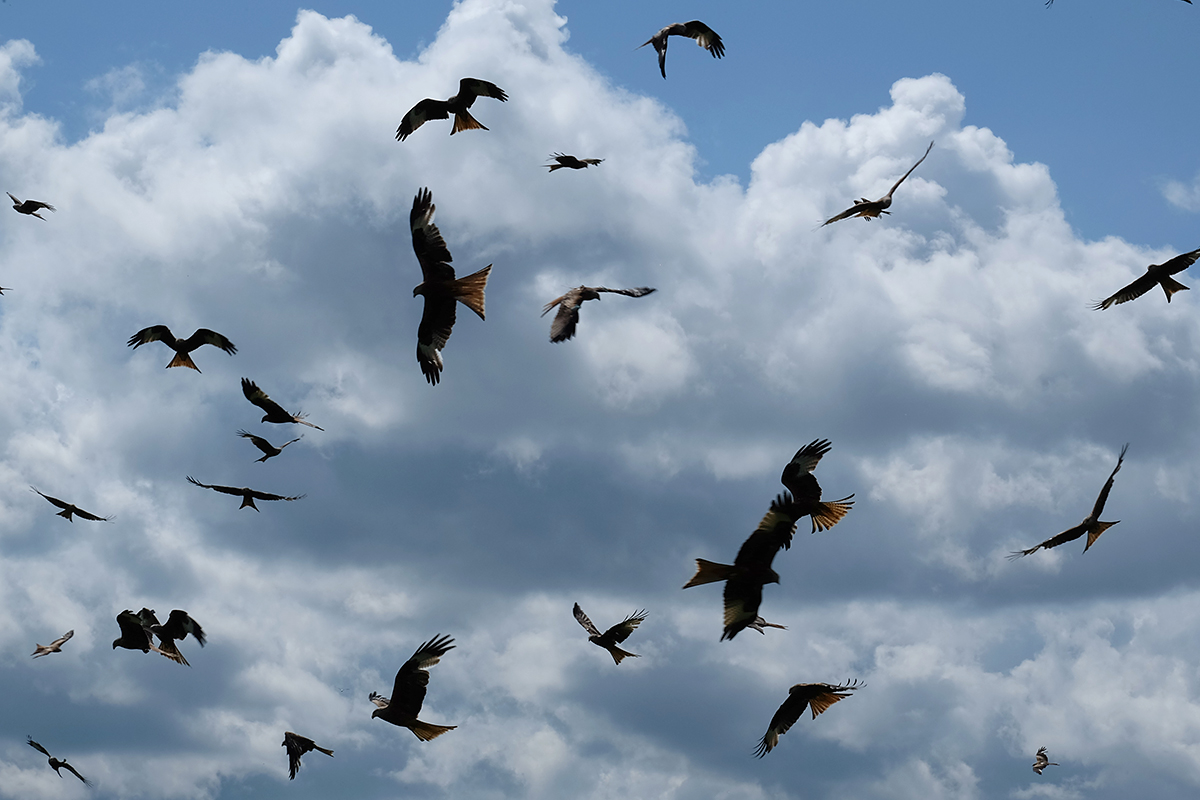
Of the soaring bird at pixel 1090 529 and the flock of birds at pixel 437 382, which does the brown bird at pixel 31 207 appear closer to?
the flock of birds at pixel 437 382

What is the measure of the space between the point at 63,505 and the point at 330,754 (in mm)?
15886

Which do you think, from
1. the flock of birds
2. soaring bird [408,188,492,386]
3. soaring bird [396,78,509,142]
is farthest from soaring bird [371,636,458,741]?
soaring bird [396,78,509,142]

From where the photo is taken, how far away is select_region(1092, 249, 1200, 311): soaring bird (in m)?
29.0

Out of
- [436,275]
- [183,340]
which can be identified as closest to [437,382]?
[436,275]

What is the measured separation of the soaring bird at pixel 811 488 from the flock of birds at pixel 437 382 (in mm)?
19

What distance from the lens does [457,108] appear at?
3072 centimetres

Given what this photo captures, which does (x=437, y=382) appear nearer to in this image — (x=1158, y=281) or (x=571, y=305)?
(x=571, y=305)

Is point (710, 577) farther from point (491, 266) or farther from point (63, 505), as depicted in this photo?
point (63, 505)

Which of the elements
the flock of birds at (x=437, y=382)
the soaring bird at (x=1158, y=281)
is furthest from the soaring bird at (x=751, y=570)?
the soaring bird at (x=1158, y=281)

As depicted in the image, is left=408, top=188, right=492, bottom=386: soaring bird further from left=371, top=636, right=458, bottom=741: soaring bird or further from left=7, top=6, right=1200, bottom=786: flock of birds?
left=371, top=636, right=458, bottom=741: soaring bird

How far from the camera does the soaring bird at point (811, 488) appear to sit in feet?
76.4

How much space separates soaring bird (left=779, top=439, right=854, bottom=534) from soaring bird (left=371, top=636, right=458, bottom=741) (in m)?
7.66

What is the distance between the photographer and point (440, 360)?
90.1ft

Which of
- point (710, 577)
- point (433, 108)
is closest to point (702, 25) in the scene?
point (433, 108)
